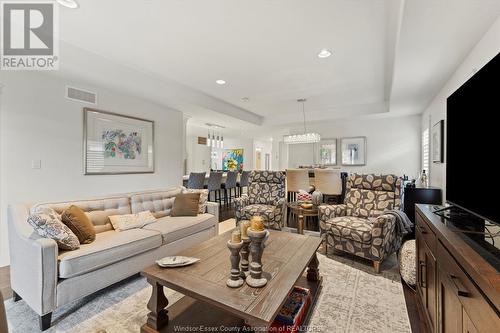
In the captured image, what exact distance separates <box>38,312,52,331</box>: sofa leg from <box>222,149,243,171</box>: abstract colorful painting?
912 centimetres

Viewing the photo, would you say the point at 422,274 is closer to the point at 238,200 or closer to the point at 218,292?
the point at 218,292

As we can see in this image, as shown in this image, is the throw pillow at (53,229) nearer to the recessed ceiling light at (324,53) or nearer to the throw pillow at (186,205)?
the throw pillow at (186,205)

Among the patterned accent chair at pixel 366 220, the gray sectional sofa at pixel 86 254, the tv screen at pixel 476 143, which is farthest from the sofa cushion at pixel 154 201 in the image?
the tv screen at pixel 476 143

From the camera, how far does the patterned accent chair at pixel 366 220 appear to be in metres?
2.52

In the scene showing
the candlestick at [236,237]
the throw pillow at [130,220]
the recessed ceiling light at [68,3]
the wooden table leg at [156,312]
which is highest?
the recessed ceiling light at [68,3]

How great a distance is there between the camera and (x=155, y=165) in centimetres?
435

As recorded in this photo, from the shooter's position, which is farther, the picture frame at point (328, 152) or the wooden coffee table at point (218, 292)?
the picture frame at point (328, 152)

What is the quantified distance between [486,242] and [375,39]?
222cm

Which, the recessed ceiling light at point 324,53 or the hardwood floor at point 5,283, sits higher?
the recessed ceiling light at point 324,53

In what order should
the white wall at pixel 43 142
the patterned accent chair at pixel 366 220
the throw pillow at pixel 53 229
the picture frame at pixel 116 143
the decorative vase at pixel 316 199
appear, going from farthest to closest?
1. the decorative vase at pixel 316 199
2. the picture frame at pixel 116 143
3. the white wall at pixel 43 142
4. the patterned accent chair at pixel 366 220
5. the throw pillow at pixel 53 229

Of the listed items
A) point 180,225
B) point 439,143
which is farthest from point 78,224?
point 439,143

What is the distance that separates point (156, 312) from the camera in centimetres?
149

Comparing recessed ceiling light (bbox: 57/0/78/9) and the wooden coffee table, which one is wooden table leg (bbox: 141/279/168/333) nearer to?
the wooden coffee table

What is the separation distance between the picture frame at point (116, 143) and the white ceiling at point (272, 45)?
547 mm
